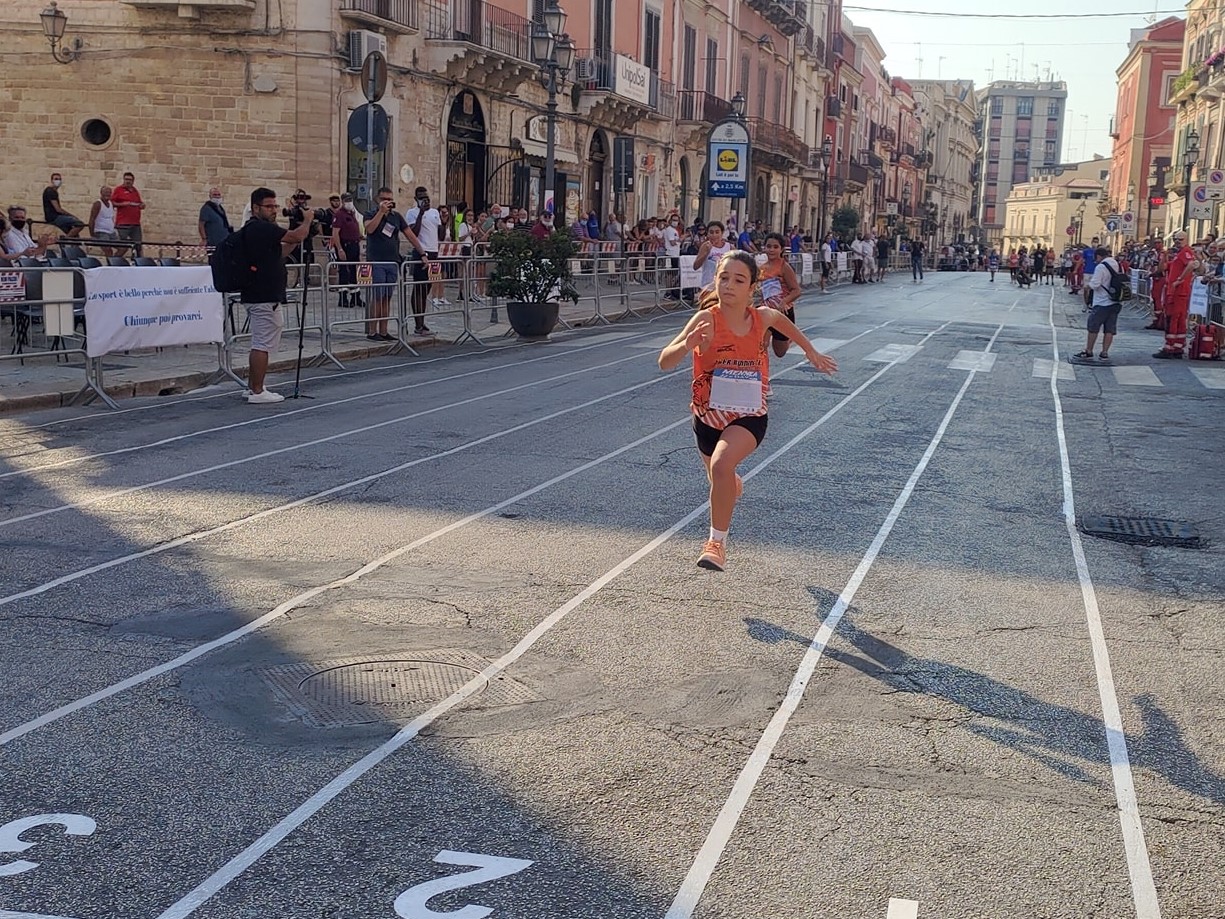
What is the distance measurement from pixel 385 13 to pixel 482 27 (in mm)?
3480

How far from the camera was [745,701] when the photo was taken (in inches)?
199

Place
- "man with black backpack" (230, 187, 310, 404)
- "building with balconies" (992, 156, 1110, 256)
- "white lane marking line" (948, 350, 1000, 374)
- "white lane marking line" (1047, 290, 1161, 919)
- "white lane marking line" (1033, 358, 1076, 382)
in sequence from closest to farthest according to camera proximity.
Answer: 1. "white lane marking line" (1047, 290, 1161, 919)
2. "man with black backpack" (230, 187, 310, 404)
3. "white lane marking line" (1033, 358, 1076, 382)
4. "white lane marking line" (948, 350, 1000, 374)
5. "building with balconies" (992, 156, 1110, 256)

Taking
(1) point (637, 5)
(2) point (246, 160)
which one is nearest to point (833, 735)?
(2) point (246, 160)

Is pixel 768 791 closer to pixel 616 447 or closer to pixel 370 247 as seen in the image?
pixel 616 447

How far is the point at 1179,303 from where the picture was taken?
20953 millimetres

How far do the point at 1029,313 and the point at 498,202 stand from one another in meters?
12.2

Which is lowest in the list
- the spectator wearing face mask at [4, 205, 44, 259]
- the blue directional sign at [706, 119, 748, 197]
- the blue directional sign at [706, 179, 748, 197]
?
the spectator wearing face mask at [4, 205, 44, 259]

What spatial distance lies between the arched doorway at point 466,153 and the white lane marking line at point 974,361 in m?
11.9

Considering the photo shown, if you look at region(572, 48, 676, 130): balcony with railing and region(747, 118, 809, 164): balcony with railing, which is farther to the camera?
region(747, 118, 809, 164): balcony with railing

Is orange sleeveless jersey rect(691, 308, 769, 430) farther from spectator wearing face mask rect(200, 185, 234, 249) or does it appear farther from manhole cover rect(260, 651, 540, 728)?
spectator wearing face mask rect(200, 185, 234, 249)

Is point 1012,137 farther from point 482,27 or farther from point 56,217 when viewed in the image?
point 56,217

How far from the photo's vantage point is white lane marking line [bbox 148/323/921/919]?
3553 millimetres

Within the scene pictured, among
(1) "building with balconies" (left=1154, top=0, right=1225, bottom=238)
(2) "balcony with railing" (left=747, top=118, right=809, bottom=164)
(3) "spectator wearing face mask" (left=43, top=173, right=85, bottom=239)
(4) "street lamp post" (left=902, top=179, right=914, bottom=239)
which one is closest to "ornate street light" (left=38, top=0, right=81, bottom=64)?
(3) "spectator wearing face mask" (left=43, top=173, right=85, bottom=239)

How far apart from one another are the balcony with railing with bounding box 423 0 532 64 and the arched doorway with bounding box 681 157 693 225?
48.1 ft
